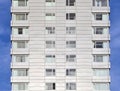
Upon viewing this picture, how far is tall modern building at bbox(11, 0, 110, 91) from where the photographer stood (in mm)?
131375

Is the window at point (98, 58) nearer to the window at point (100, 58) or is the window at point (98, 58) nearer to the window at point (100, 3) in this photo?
the window at point (100, 58)

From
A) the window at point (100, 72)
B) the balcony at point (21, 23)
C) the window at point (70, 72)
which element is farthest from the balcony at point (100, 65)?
the balcony at point (21, 23)

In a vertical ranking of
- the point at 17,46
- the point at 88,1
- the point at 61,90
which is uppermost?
the point at 88,1

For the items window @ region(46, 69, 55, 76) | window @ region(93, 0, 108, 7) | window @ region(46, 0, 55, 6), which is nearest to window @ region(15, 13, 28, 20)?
window @ region(46, 0, 55, 6)

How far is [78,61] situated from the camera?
435 ft

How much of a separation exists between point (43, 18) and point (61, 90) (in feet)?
50.1

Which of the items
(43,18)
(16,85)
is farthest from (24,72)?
(43,18)

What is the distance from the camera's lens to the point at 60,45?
133625 mm

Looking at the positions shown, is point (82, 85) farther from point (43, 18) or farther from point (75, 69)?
point (43, 18)

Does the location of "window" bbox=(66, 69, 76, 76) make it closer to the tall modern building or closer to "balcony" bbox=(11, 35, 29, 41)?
the tall modern building

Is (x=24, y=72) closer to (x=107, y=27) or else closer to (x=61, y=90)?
(x=61, y=90)

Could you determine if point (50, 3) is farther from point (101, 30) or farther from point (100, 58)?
point (100, 58)

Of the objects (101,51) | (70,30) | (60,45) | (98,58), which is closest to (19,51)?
(60,45)

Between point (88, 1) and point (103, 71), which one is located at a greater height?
point (88, 1)
